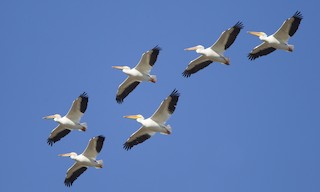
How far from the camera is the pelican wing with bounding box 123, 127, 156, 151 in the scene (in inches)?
1620

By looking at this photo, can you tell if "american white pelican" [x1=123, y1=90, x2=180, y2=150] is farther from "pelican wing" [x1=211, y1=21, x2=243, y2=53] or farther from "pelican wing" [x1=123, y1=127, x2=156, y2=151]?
"pelican wing" [x1=211, y1=21, x2=243, y2=53]

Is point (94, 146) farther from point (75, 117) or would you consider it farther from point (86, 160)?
point (75, 117)

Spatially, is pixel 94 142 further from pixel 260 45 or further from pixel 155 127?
pixel 260 45

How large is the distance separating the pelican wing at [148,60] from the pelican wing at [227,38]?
178 centimetres

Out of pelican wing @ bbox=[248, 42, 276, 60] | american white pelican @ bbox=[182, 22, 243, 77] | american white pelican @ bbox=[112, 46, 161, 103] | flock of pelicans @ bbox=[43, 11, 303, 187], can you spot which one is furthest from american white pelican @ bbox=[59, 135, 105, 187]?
pelican wing @ bbox=[248, 42, 276, 60]

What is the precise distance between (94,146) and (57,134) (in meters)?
2.39

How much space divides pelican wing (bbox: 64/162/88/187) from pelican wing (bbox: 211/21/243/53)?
18.1ft

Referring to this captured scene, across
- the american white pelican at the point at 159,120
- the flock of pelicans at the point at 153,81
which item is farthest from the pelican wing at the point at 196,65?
the american white pelican at the point at 159,120

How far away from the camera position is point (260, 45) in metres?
42.3

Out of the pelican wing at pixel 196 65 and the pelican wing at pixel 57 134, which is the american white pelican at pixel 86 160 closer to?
the pelican wing at pixel 57 134

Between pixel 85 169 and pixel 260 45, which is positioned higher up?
pixel 260 45

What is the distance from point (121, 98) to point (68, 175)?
3.22m

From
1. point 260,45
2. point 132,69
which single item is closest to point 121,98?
point 132,69

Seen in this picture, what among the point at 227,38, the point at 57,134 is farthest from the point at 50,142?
the point at 227,38
